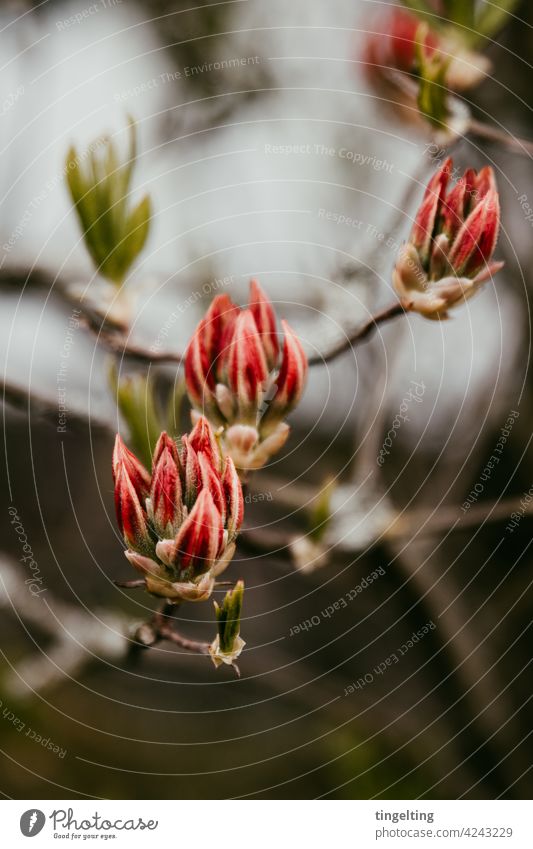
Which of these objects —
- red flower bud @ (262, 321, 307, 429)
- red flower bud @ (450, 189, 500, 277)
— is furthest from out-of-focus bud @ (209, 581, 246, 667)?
red flower bud @ (450, 189, 500, 277)

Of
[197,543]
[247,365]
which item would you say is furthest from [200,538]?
[247,365]

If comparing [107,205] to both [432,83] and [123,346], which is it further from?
[432,83]

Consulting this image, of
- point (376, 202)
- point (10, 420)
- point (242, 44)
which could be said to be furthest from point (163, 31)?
point (10, 420)

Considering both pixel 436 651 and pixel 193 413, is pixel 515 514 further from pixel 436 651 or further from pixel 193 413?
pixel 193 413

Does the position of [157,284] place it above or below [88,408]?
above

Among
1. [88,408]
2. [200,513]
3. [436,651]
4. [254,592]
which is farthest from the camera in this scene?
[254,592]

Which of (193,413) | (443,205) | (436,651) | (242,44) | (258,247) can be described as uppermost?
(242,44)

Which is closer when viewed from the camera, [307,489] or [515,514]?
[515,514]
